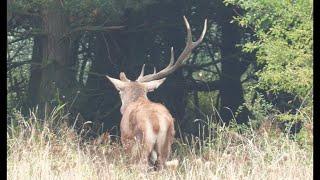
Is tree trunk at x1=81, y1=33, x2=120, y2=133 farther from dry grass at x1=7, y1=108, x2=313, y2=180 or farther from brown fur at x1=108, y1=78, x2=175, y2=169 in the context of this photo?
dry grass at x1=7, y1=108, x2=313, y2=180

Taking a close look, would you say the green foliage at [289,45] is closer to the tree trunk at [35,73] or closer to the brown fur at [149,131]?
the brown fur at [149,131]

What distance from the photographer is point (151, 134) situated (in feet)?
32.4

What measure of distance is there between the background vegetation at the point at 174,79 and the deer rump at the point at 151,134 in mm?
265

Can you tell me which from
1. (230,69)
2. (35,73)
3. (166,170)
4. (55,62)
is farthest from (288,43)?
(230,69)

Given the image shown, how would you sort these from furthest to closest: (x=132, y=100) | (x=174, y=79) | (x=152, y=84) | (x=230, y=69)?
(x=230, y=69)
(x=174, y=79)
(x=152, y=84)
(x=132, y=100)

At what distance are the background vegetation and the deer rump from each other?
10.4 inches

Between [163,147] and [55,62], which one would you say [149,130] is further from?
[55,62]

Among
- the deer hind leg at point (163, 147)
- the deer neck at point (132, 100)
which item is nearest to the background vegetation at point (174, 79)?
the deer hind leg at point (163, 147)

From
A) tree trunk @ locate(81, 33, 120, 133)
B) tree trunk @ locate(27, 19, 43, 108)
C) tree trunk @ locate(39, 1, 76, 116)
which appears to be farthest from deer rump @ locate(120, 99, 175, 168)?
tree trunk @ locate(81, 33, 120, 133)

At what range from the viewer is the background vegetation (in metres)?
9.06

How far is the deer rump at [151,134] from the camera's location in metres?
9.88

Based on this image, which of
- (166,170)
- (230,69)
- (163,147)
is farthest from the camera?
(230,69)

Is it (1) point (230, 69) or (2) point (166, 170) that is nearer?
(2) point (166, 170)

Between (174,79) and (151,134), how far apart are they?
627cm
